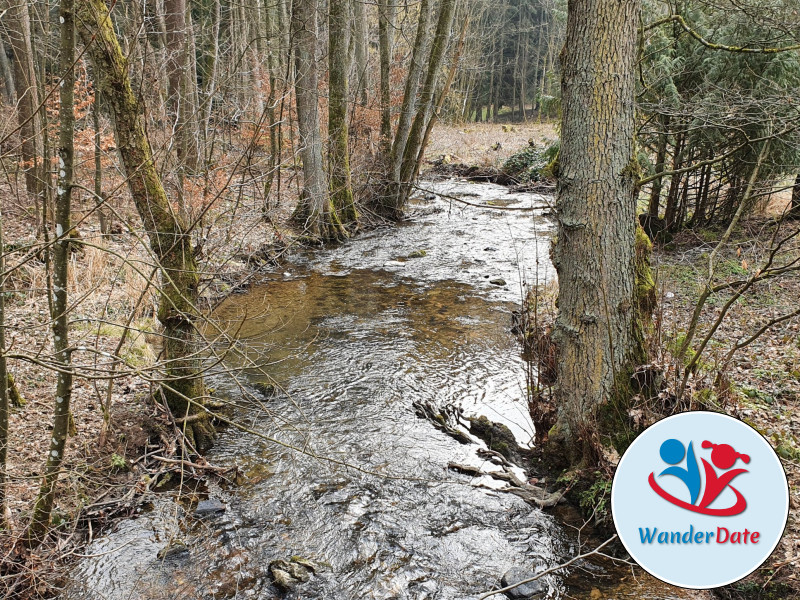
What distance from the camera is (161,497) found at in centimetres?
478

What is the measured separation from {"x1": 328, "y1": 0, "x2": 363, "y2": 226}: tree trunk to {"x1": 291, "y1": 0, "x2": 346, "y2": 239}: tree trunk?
1.55 ft

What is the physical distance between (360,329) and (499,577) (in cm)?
494

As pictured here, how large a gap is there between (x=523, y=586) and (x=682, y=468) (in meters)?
1.37

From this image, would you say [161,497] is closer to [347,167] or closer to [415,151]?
[347,167]

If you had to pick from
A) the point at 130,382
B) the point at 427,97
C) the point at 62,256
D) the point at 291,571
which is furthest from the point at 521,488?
the point at 427,97

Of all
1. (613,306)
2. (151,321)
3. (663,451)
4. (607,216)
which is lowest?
(151,321)

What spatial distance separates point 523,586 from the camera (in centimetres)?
384

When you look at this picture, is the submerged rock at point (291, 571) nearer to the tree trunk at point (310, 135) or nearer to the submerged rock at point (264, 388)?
the submerged rock at point (264, 388)

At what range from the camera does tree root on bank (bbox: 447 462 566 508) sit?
4.67 metres

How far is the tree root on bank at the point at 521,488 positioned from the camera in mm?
4668

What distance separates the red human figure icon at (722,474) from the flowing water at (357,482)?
832 mm

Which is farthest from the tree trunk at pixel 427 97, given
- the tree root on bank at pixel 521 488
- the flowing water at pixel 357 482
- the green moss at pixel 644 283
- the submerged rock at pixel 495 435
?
the tree root on bank at pixel 521 488

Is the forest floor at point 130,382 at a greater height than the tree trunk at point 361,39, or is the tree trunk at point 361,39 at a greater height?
the tree trunk at point 361,39

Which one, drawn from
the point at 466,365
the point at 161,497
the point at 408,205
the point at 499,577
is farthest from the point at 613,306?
the point at 408,205
